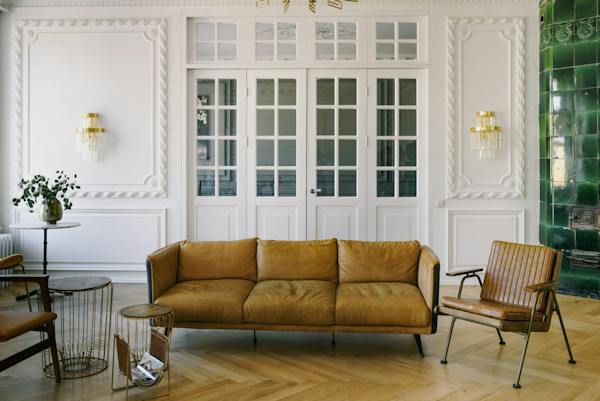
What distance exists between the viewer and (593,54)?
5.65 meters

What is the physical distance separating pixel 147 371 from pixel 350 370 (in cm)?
129

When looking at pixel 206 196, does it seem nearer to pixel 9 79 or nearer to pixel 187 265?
pixel 187 265

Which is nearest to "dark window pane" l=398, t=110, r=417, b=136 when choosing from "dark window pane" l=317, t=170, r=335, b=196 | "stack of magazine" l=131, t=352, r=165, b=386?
"dark window pane" l=317, t=170, r=335, b=196

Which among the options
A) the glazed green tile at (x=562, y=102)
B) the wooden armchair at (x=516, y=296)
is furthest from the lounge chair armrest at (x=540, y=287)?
the glazed green tile at (x=562, y=102)

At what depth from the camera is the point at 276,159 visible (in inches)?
257

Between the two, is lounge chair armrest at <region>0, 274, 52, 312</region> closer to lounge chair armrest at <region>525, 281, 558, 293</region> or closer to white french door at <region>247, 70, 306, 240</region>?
lounge chair armrest at <region>525, 281, 558, 293</region>

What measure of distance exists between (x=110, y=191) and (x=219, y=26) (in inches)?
90.8

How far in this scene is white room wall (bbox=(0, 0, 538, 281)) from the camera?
641 centimetres

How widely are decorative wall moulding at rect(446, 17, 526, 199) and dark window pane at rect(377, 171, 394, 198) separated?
25.5 inches

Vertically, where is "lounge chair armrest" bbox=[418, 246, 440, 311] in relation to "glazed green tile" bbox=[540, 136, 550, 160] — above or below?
below

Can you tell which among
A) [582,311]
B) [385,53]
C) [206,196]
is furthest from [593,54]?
[206,196]

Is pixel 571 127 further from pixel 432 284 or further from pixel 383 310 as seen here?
pixel 383 310

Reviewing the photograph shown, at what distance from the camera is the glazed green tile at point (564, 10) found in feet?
19.1

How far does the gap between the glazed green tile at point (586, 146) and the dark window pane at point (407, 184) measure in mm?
1720
